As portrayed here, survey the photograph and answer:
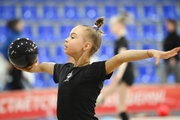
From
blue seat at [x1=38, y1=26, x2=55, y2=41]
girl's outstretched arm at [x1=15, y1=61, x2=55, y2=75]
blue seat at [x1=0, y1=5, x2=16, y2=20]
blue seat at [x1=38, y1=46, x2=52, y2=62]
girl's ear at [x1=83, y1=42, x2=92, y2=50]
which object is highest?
blue seat at [x1=0, y1=5, x2=16, y2=20]

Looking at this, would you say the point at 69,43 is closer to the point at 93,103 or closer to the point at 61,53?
the point at 93,103

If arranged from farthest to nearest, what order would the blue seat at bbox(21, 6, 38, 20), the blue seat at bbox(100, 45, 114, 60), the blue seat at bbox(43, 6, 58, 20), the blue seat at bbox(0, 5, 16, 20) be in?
the blue seat at bbox(43, 6, 58, 20)
the blue seat at bbox(21, 6, 38, 20)
the blue seat at bbox(0, 5, 16, 20)
the blue seat at bbox(100, 45, 114, 60)

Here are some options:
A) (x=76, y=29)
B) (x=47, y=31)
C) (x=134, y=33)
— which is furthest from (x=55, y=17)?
(x=76, y=29)

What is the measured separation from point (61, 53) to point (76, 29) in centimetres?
757

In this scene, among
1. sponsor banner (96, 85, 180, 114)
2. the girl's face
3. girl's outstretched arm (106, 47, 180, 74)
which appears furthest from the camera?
sponsor banner (96, 85, 180, 114)

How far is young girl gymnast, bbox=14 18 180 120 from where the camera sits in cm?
328

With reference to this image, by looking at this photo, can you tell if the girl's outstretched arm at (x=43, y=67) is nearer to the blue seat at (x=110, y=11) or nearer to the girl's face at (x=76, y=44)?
the girl's face at (x=76, y=44)

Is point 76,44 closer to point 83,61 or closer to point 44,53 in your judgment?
point 83,61

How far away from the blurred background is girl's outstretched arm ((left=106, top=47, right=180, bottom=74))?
7.48 meters

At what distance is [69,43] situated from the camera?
345 centimetres

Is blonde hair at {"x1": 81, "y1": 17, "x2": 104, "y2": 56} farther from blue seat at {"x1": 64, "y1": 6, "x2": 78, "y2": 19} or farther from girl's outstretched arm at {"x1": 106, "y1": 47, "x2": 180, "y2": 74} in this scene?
blue seat at {"x1": 64, "y1": 6, "x2": 78, "y2": 19}

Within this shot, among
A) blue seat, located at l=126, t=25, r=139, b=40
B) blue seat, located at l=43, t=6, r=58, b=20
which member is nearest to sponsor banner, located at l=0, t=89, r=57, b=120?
blue seat, located at l=43, t=6, r=58, b=20

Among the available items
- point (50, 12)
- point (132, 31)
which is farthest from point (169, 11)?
point (50, 12)

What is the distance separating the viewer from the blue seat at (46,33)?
1133cm
